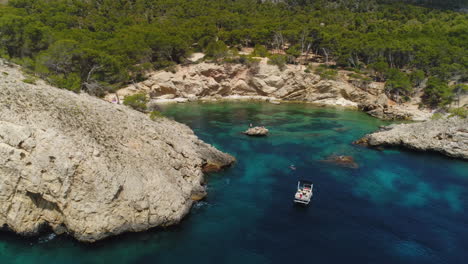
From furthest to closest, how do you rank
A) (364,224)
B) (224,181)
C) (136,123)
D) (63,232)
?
(224,181)
(136,123)
(364,224)
(63,232)

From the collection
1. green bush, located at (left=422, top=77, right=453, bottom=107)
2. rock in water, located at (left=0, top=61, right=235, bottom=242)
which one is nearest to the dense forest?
green bush, located at (left=422, top=77, right=453, bottom=107)

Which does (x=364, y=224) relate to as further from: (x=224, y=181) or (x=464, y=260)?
(x=224, y=181)

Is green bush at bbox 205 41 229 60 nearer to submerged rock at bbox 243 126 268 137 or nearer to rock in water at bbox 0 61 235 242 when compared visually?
submerged rock at bbox 243 126 268 137

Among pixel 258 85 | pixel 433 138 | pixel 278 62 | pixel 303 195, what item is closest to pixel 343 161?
pixel 303 195

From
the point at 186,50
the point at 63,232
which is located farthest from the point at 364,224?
the point at 186,50

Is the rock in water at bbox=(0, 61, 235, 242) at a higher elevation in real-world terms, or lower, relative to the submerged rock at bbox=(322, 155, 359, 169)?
higher

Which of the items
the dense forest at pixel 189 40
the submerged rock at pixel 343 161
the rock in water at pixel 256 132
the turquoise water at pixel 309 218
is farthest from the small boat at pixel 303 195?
the dense forest at pixel 189 40

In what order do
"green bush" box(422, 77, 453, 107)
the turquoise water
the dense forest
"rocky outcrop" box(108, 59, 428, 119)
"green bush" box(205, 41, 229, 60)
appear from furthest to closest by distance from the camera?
"green bush" box(205, 41, 229, 60) → "rocky outcrop" box(108, 59, 428, 119) → "green bush" box(422, 77, 453, 107) → the dense forest → the turquoise water
